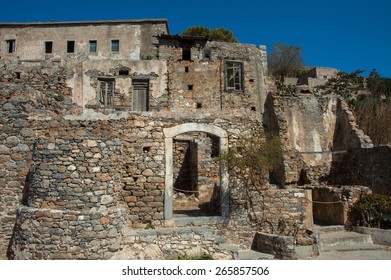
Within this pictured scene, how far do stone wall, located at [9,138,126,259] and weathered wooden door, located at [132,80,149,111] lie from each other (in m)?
10.5

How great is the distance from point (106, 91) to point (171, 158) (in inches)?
410

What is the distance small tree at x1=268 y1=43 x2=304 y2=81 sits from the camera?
35.4 metres

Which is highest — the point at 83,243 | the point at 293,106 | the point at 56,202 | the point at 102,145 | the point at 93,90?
the point at 93,90

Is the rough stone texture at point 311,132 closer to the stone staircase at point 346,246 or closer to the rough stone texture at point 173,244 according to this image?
the stone staircase at point 346,246

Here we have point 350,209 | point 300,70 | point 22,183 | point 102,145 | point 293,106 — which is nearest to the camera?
point 102,145

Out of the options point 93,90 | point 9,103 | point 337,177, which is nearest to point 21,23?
point 93,90

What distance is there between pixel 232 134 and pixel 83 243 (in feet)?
14.5

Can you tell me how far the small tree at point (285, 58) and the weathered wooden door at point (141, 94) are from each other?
21828 millimetres

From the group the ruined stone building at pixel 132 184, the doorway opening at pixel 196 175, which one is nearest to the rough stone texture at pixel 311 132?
the ruined stone building at pixel 132 184

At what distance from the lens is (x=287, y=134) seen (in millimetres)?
15172

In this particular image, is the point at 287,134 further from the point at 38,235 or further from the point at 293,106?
the point at 38,235

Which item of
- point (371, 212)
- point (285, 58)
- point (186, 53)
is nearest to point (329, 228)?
point (371, 212)

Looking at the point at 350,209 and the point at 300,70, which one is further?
the point at 300,70

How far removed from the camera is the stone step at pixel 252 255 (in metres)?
7.08
